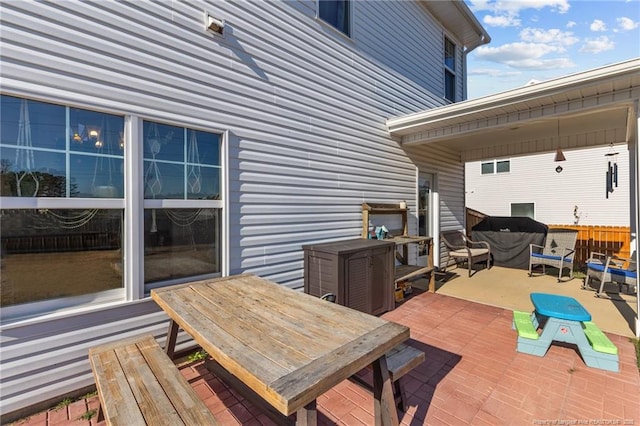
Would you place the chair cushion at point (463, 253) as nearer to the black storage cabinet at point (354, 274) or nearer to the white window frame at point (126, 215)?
the black storage cabinet at point (354, 274)

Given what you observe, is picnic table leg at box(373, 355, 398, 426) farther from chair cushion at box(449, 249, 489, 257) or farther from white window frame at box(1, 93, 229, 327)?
chair cushion at box(449, 249, 489, 257)

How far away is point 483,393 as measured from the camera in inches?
90.2

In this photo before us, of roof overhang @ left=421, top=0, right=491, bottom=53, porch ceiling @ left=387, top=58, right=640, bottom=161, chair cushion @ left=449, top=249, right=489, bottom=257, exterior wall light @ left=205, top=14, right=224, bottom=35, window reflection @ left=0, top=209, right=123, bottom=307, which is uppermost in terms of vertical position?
roof overhang @ left=421, top=0, right=491, bottom=53

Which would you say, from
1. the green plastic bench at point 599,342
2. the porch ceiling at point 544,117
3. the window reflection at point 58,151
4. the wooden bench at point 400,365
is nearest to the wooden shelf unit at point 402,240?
the porch ceiling at point 544,117

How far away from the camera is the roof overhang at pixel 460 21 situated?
6.45 metres

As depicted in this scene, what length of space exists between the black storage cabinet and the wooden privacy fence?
642 cm

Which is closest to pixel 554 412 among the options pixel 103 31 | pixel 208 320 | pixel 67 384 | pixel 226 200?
pixel 208 320

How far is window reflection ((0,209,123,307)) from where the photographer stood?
2.00m

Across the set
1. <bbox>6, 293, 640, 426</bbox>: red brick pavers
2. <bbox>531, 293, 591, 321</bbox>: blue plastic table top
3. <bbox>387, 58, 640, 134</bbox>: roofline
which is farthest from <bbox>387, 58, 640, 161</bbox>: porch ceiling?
<bbox>6, 293, 640, 426</bbox>: red brick pavers

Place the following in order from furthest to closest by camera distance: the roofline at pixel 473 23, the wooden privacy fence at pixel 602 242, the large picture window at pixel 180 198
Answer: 1. the wooden privacy fence at pixel 602 242
2. the roofline at pixel 473 23
3. the large picture window at pixel 180 198

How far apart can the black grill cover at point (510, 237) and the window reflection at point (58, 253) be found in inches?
314

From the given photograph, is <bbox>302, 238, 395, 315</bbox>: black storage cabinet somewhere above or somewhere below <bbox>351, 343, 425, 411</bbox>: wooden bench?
above

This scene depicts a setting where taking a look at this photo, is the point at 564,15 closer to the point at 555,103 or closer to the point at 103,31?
the point at 555,103

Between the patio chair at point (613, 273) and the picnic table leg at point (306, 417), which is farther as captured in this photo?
the patio chair at point (613, 273)
